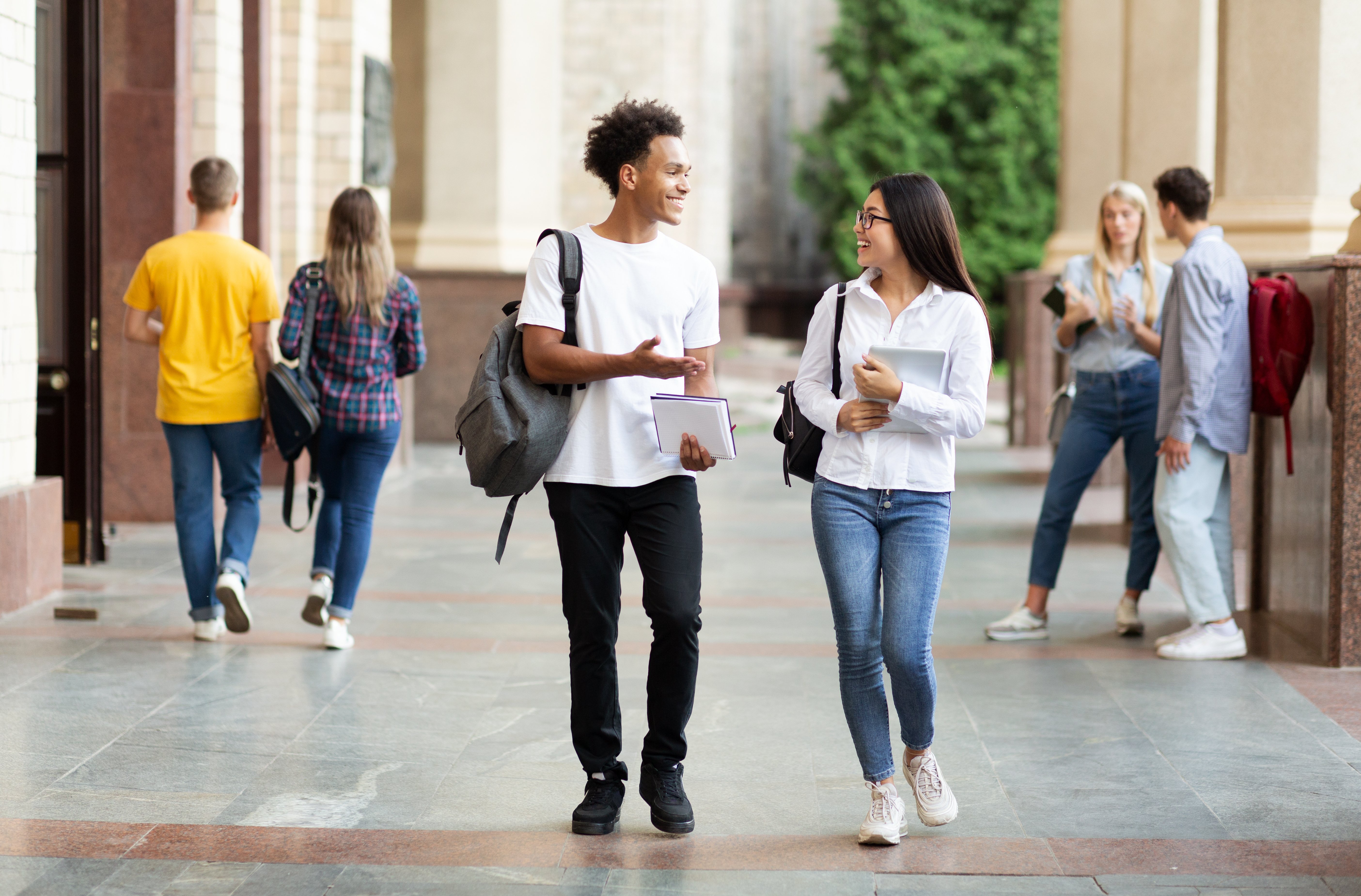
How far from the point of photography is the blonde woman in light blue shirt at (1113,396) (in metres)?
7.50

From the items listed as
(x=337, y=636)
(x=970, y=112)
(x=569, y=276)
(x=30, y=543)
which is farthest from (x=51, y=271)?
(x=970, y=112)

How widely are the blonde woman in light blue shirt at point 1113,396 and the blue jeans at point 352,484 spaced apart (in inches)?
109

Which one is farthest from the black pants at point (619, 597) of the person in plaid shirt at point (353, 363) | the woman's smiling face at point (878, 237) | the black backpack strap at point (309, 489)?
the black backpack strap at point (309, 489)

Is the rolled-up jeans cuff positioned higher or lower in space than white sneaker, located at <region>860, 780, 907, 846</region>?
higher

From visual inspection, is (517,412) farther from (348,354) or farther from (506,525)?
(348,354)

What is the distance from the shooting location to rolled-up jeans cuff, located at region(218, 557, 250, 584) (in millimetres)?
7059

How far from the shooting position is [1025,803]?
491 centimetres

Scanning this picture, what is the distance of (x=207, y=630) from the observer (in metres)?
7.13

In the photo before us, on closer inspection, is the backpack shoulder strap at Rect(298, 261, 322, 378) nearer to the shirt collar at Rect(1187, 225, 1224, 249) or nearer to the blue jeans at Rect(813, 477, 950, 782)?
the blue jeans at Rect(813, 477, 950, 782)

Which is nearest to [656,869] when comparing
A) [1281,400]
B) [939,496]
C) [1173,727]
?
[939,496]

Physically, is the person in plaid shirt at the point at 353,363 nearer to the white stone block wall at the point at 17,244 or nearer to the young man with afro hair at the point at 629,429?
the white stone block wall at the point at 17,244

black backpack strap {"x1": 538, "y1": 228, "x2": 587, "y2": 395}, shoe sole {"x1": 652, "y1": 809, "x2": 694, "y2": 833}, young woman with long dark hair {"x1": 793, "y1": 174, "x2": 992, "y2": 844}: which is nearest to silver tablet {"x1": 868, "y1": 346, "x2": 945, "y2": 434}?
young woman with long dark hair {"x1": 793, "y1": 174, "x2": 992, "y2": 844}

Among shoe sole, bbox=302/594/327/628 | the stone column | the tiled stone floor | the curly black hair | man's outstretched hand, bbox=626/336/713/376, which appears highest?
the stone column

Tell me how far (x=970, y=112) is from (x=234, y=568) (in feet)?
97.6
